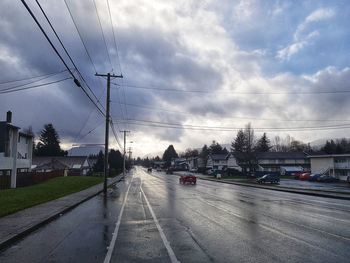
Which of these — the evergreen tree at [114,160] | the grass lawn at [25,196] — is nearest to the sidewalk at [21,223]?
the grass lawn at [25,196]

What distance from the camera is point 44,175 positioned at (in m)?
53.4

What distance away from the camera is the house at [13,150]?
41359 millimetres

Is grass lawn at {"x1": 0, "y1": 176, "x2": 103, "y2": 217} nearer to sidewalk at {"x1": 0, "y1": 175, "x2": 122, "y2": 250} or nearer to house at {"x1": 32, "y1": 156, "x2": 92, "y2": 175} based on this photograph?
sidewalk at {"x1": 0, "y1": 175, "x2": 122, "y2": 250}

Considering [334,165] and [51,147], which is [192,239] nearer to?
[334,165]

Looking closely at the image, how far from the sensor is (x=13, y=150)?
4941 centimetres

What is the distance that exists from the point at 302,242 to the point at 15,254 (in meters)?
7.08

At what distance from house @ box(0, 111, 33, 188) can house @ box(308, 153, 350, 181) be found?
Answer: 5645cm

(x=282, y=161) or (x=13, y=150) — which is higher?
(x=282, y=161)

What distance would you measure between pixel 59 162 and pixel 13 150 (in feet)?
178

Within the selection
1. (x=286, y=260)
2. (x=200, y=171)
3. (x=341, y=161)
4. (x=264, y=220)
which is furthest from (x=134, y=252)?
(x=200, y=171)

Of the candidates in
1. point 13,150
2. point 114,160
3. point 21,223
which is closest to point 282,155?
point 114,160

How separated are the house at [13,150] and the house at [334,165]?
5645cm

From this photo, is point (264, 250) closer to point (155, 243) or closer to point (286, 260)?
point (286, 260)

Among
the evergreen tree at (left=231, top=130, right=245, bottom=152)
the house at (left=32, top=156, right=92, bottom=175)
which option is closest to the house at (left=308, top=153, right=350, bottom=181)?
the evergreen tree at (left=231, top=130, right=245, bottom=152)
